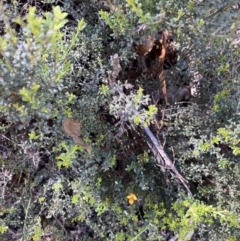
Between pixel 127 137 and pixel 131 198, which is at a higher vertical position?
pixel 127 137

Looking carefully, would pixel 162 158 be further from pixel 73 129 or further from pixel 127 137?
pixel 73 129

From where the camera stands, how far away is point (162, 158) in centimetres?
130

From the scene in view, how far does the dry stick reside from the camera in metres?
1.28

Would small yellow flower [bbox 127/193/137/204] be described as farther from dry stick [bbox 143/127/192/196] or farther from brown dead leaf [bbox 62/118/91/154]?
brown dead leaf [bbox 62/118/91/154]

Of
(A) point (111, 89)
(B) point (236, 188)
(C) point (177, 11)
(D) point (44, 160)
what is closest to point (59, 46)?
(A) point (111, 89)

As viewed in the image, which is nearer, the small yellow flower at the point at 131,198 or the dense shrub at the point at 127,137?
the dense shrub at the point at 127,137

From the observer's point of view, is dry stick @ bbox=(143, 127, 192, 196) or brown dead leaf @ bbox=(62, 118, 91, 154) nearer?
brown dead leaf @ bbox=(62, 118, 91, 154)

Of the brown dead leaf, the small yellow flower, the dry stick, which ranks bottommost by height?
the small yellow flower

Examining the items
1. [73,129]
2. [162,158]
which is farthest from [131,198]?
[73,129]

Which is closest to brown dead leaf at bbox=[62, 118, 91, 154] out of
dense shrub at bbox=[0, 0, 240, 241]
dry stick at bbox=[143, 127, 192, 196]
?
dense shrub at bbox=[0, 0, 240, 241]

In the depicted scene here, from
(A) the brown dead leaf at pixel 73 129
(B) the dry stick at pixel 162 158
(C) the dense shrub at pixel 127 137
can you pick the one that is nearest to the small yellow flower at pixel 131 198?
(C) the dense shrub at pixel 127 137

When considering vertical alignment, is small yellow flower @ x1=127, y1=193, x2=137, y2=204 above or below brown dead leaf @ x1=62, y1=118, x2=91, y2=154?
below

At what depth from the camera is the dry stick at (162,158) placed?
4.19 feet

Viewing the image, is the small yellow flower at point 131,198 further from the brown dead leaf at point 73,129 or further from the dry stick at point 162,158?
the brown dead leaf at point 73,129
